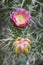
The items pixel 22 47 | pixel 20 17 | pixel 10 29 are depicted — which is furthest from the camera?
pixel 10 29

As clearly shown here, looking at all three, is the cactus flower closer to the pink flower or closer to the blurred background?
the pink flower

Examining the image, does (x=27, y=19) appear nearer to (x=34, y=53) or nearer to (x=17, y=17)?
(x=17, y=17)

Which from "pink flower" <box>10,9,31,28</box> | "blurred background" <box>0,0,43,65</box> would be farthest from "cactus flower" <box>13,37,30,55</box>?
"blurred background" <box>0,0,43,65</box>

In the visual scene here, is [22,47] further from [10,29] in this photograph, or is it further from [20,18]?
[10,29]

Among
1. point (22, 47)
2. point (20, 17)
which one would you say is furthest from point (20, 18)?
point (22, 47)

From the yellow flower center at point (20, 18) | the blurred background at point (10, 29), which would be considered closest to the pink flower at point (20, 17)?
the yellow flower center at point (20, 18)

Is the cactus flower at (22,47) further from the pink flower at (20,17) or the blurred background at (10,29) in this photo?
the blurred background at (10,29)
